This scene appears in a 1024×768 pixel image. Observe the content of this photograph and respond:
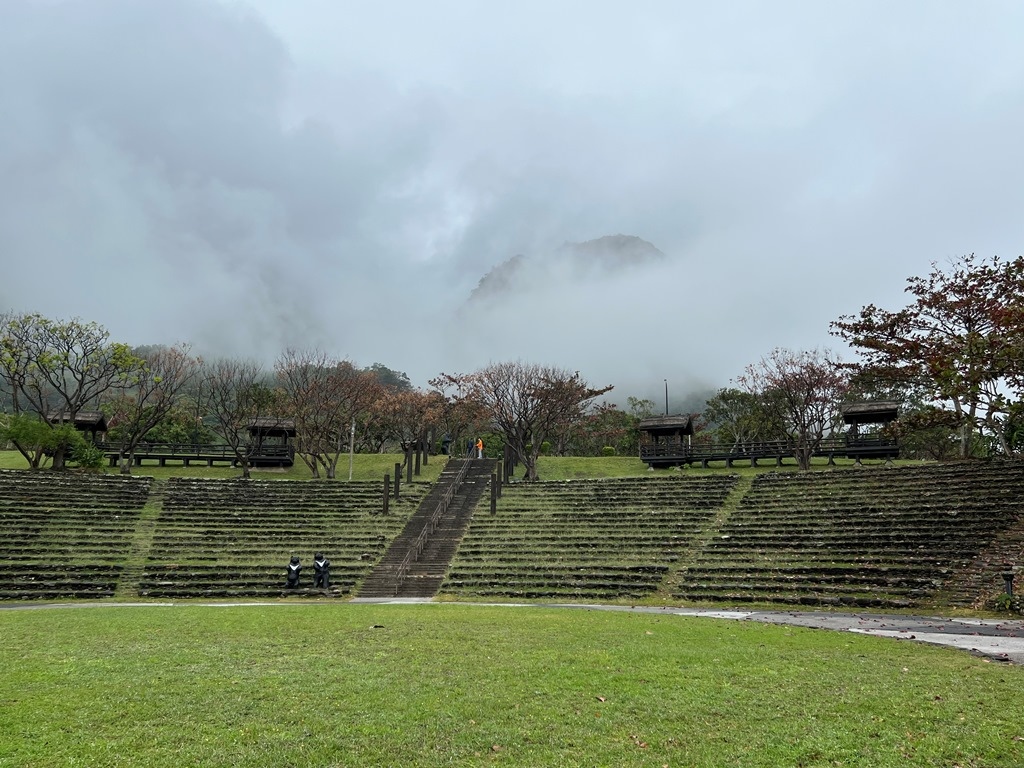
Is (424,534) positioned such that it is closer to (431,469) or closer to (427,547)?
(427,547)

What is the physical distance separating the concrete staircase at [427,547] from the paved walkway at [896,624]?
2.56 meters

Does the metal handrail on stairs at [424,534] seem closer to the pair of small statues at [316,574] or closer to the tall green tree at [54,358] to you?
the pair of small statues at [316,574]

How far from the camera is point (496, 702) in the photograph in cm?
654

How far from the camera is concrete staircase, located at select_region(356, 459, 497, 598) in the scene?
22.0 meters

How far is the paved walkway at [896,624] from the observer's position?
36.1 ft

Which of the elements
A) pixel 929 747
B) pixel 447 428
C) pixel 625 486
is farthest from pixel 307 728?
pixel 447 428

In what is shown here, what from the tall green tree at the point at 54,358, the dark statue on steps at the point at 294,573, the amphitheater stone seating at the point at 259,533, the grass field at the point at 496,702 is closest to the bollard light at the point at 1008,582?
the grass field at the point at 496,702

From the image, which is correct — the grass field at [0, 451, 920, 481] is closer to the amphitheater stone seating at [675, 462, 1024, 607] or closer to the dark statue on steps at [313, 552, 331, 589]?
the amphitheater stone seating at [675, 462, 1024, 607]

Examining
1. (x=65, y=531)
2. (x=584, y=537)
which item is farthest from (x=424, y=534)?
(x=65, y=531)

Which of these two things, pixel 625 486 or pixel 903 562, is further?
pixel 625 486

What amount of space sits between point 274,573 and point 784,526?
Result: 18.4 metres

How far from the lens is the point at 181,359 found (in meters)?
45.1

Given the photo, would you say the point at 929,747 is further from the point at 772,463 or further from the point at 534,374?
the point at 772,463

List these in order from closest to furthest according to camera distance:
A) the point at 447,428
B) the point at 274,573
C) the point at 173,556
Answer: the point at 274,573 → the point at 173,556 → the point at 447,428
